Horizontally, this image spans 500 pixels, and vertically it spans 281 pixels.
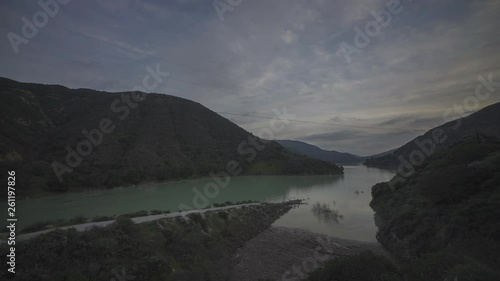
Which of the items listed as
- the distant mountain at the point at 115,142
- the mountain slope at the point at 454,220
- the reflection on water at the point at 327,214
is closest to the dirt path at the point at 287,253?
the mountain slope at the point at 454,220

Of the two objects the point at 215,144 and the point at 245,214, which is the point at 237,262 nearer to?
the point at 245,214

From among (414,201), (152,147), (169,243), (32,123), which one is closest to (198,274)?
(169,243)

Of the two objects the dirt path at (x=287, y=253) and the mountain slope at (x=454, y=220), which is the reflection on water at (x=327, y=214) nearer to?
the dirt path at (x=287, y=253)

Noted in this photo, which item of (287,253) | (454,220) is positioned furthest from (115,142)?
(454,220)

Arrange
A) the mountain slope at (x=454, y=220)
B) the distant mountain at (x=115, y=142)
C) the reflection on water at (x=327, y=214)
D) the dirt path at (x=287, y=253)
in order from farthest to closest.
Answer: the distant mountain at (x=115, y=142), the reflection on water at (x=327, y=214), the dirt path at (x=287, y=253), the mountain slope at (x=454, y=220)

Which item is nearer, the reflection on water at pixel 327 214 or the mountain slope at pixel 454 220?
the mountain slope at pixel 454 220

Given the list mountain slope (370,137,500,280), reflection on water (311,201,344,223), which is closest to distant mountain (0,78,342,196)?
reflection on water (311,201,344,223)

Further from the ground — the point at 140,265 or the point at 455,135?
the point at 455,135
